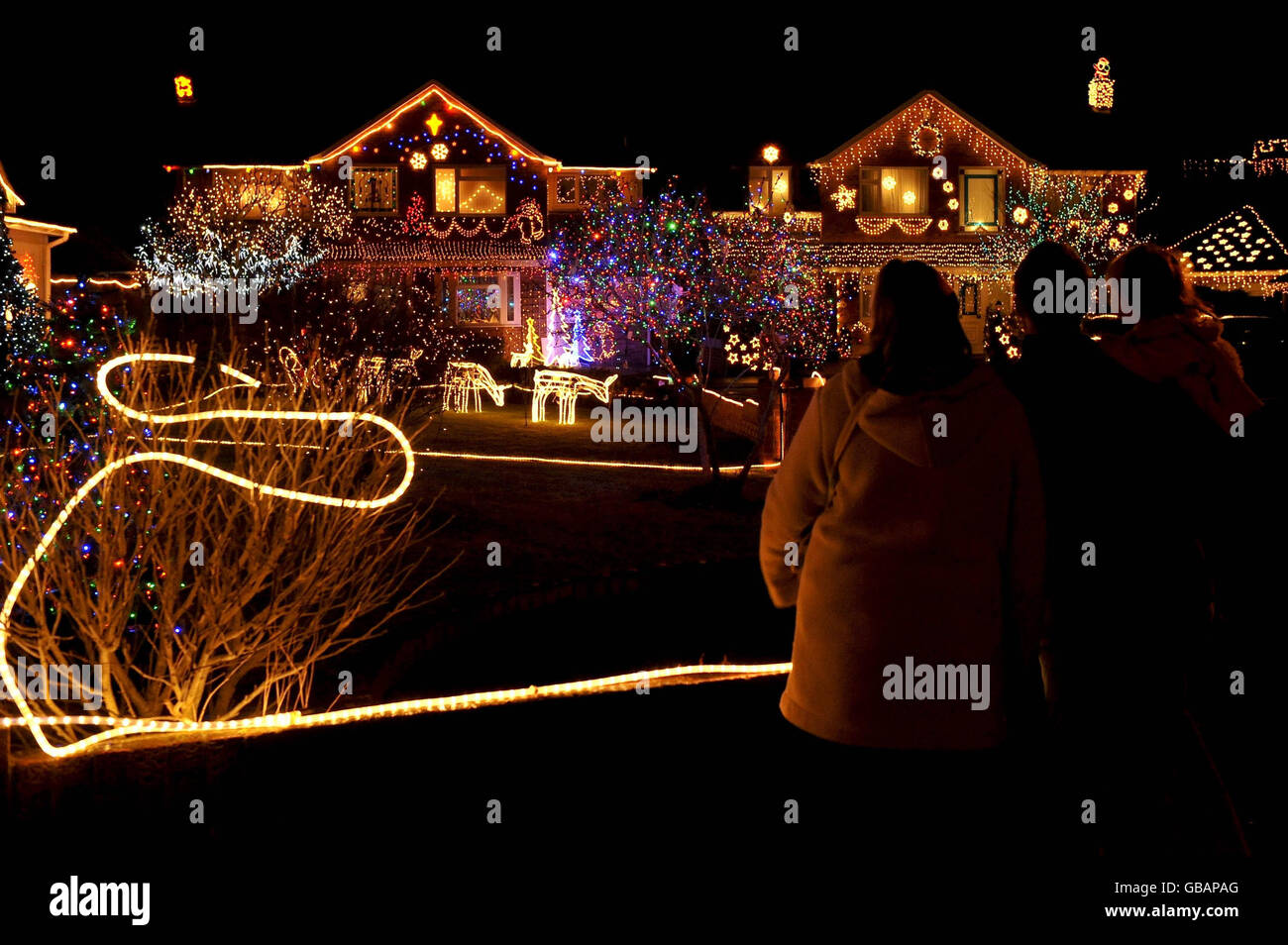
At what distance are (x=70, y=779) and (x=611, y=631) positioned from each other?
465 centimetres

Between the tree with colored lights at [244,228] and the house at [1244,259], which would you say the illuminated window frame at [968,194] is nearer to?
the house at [1244,259]

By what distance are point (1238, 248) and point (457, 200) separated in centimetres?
2228

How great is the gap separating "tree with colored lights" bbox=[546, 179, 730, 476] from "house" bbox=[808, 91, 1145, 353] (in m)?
22.2

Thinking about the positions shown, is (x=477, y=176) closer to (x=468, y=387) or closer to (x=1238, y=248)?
(x=468, y=387)

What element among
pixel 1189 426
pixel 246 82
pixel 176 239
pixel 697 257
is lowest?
pixel 1189 426

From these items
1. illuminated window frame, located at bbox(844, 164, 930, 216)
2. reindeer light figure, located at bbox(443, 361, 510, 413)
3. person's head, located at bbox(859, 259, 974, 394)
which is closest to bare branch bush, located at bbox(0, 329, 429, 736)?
person's head, located at bbox(859, 259, 974, 394)

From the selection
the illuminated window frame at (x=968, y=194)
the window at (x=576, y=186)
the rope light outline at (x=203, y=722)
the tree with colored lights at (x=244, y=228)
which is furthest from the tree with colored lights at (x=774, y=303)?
the illuminated window frame at (x=968, y=194)

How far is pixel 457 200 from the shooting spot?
37.5 m

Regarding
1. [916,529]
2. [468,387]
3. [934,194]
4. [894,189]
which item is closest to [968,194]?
[934,194]

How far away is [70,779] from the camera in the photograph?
4.02m

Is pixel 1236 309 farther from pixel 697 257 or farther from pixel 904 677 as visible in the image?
pixel 904 677

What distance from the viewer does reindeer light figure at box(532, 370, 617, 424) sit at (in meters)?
22.7

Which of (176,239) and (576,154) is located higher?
(576,154)
